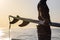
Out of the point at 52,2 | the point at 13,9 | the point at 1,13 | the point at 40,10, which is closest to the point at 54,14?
the point at 52,2

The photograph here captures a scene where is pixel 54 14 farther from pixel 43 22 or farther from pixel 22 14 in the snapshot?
pixel 43 22

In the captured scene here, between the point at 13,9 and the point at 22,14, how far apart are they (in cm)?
36

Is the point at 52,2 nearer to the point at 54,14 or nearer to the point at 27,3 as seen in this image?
the point at 54,14

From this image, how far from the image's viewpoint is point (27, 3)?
7.09 metres

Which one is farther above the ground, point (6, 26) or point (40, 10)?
point (40, 10)

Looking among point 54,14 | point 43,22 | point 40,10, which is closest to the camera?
point 43,22

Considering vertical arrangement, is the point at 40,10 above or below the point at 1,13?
above

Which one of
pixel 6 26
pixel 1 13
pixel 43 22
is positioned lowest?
pixel 6 26

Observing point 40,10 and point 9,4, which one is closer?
point 40,10

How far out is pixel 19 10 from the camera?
7.04 metres

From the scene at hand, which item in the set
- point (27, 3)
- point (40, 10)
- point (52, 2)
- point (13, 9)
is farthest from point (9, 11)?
point (40, 10)

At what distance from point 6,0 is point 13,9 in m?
0.43

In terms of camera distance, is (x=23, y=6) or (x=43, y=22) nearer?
(x=43, y=22)

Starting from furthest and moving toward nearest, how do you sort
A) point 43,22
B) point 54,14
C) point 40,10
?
point 54,14, point 40,10, point 43,22
